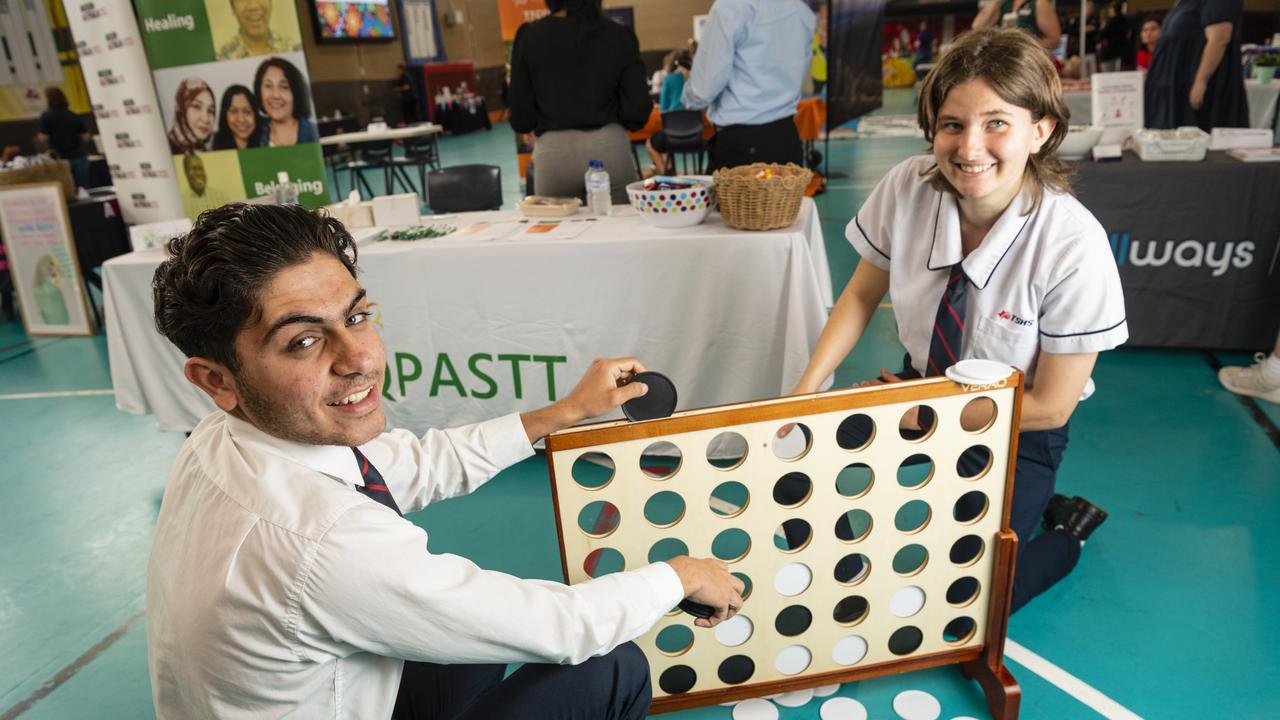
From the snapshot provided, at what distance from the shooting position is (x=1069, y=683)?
1.65 m

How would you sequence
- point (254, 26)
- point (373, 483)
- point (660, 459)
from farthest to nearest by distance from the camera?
point (254, 26)
point (660, 459)
point (373, 483)

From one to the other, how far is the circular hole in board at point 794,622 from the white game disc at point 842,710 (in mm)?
254

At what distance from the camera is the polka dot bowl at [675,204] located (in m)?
2.53

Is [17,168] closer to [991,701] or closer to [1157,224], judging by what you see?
[991,701]

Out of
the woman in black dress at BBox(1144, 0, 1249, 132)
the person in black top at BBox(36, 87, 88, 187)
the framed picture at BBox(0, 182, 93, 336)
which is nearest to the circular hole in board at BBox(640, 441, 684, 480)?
the woman in black dress at BBox(1144, 0, 1249, 132)

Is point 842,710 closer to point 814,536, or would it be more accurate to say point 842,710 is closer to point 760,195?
point 814,536

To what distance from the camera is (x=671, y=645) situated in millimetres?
1881

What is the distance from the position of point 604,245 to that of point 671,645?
49.3 inches

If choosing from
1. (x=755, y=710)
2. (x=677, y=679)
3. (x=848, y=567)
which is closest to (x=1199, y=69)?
(x=848, y=567)

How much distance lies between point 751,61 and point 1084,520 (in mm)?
2579

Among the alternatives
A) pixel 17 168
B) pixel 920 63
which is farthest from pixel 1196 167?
A: pixel 920 63

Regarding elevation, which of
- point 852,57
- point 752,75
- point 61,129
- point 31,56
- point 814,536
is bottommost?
point 814,536

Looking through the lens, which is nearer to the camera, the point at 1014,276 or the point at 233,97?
the point at 1014,276

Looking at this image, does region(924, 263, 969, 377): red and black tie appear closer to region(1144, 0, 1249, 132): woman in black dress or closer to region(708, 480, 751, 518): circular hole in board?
region(708, 480, 751, 518): circular hole in board
